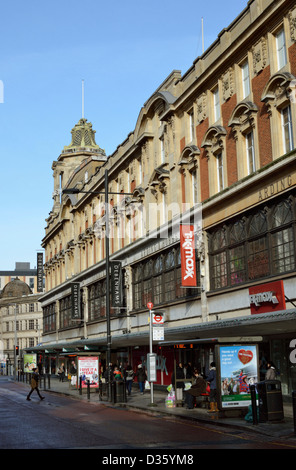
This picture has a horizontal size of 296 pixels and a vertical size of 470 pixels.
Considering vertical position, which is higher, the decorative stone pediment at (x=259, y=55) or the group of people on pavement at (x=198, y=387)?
the decorative stone pediment at (x=259, y=55)

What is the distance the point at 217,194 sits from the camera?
1160 inches

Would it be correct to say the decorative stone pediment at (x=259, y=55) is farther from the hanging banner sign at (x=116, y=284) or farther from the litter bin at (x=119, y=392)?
the hanging banner sign at (x=116, y=284)

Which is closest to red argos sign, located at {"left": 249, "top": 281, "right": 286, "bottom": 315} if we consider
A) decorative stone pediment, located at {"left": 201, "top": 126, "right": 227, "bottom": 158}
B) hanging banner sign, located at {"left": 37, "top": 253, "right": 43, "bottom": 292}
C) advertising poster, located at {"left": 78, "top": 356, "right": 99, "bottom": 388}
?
decorative stone pediment, located at {"left": 201, "top": 126, "right": 227, "bottom": 158}

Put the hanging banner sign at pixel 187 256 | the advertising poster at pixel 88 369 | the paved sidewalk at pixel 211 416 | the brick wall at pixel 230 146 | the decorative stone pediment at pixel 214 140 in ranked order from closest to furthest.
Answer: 1. the paved sidewalk at pixel 211 416
2. the brick wall at pixel 230 146
3. the decorative stone pediment at pixel 214 140
4. the hanging banner sign at pixel 187 256
5. the advertising poster at pixel 88 369

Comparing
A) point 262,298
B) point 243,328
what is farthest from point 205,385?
point 262,298

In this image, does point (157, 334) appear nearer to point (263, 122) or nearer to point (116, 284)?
point (263, 122)

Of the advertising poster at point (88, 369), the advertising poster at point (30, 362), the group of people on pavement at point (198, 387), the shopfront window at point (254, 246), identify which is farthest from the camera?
the advertising poster at point (30, 362)

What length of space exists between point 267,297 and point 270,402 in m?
6.89

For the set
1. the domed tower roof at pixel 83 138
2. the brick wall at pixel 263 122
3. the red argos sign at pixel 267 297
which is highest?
the domed tower roof at pixel 83 138

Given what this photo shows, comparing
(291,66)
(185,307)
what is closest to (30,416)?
(185,307)

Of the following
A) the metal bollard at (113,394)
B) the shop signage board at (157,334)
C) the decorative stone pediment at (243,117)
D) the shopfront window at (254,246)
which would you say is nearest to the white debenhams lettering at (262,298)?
the shopfront window at (254,246)

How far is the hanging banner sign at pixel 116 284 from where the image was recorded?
42875 millimetres

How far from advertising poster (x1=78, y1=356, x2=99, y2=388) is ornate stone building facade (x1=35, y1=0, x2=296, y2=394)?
256 cm

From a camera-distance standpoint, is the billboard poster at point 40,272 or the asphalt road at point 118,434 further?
the billboard poster at point 40,272
